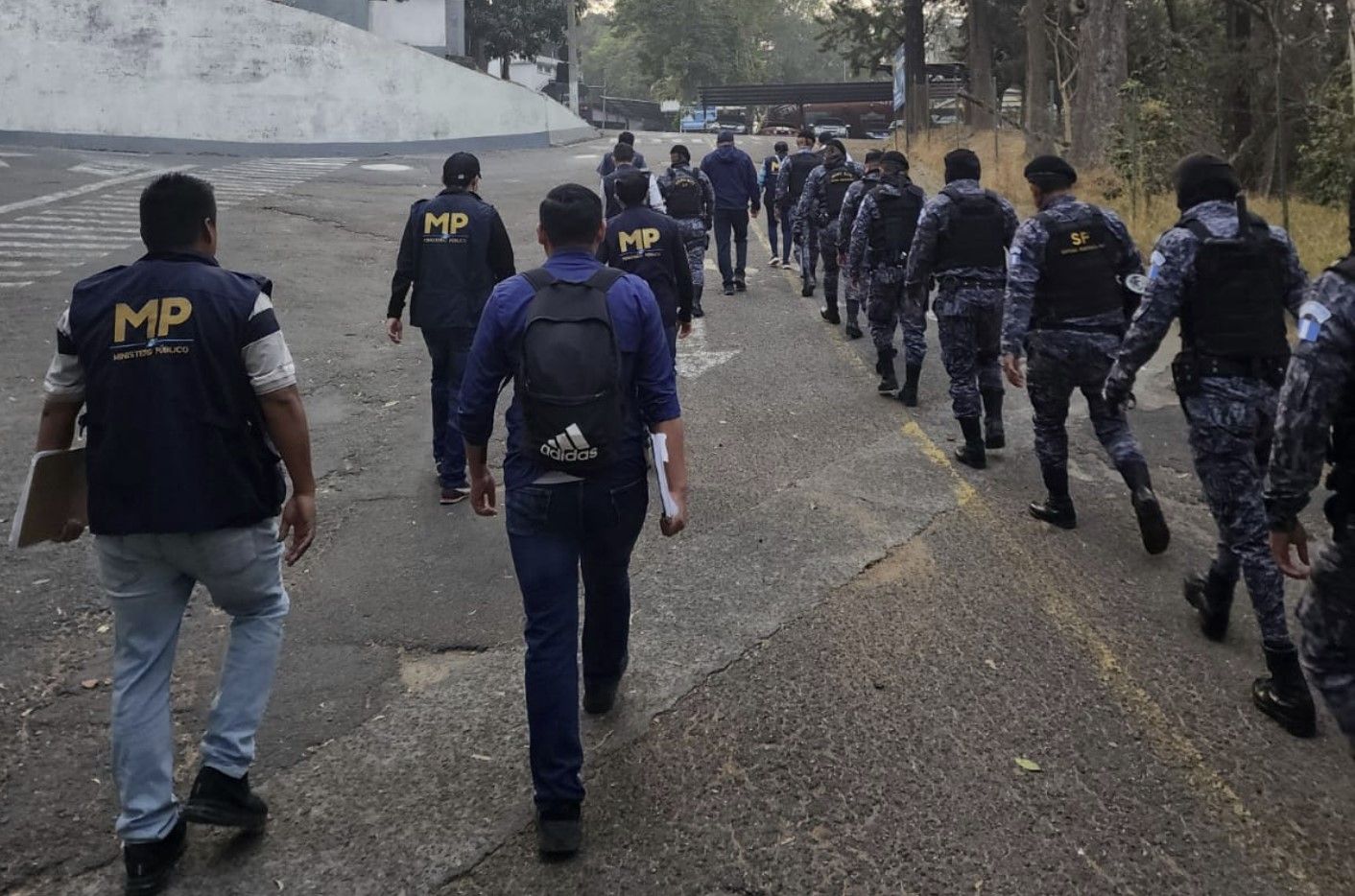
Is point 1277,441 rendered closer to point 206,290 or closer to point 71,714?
point 206,290

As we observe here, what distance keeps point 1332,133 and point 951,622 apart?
38.7 feet

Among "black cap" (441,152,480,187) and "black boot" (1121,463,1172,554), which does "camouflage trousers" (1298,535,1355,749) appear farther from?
"black cap" (441,152,480,187)

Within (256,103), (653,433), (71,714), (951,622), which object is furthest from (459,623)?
(256,103)

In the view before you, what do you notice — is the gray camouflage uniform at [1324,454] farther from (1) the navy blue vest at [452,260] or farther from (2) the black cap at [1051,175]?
(1) the navy blue vest at [452,260]

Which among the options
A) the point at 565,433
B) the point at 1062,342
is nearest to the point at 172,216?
the point at 565,433

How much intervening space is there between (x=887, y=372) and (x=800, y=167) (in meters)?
5.14

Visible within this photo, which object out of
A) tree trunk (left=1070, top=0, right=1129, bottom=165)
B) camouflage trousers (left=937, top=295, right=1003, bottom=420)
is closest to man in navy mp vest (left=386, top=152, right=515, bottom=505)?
camouflage trousers (left=937, top=295, right=1003, bottom=420)

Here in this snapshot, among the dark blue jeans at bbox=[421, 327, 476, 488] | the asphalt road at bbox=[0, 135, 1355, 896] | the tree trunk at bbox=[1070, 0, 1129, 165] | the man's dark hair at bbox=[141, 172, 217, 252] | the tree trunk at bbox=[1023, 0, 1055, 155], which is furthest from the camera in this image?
the tree trunk at bbox=[1023, 0, 1055, 155]

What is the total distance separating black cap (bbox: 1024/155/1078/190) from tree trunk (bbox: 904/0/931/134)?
22739 mm

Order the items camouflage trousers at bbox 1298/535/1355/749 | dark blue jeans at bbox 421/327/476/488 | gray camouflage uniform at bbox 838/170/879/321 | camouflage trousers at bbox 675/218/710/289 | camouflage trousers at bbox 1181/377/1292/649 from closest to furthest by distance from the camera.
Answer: camouflage trousers at bbox 1298/535/1355/749 → camouflage trousers at bbox 1181/377/1292/649 → dark blue jeans at bbox 421/327/476/488 → gray camouflage uniform at bbox 838/170/879/321 → camouflage trousers at bbox 675/218/710/289

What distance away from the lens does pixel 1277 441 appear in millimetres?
3053

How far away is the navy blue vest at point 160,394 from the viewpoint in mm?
3057

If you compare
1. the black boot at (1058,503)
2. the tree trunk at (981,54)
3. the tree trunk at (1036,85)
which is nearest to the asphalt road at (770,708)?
the black boot at (1058,503)

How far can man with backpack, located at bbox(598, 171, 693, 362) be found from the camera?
6621mm
